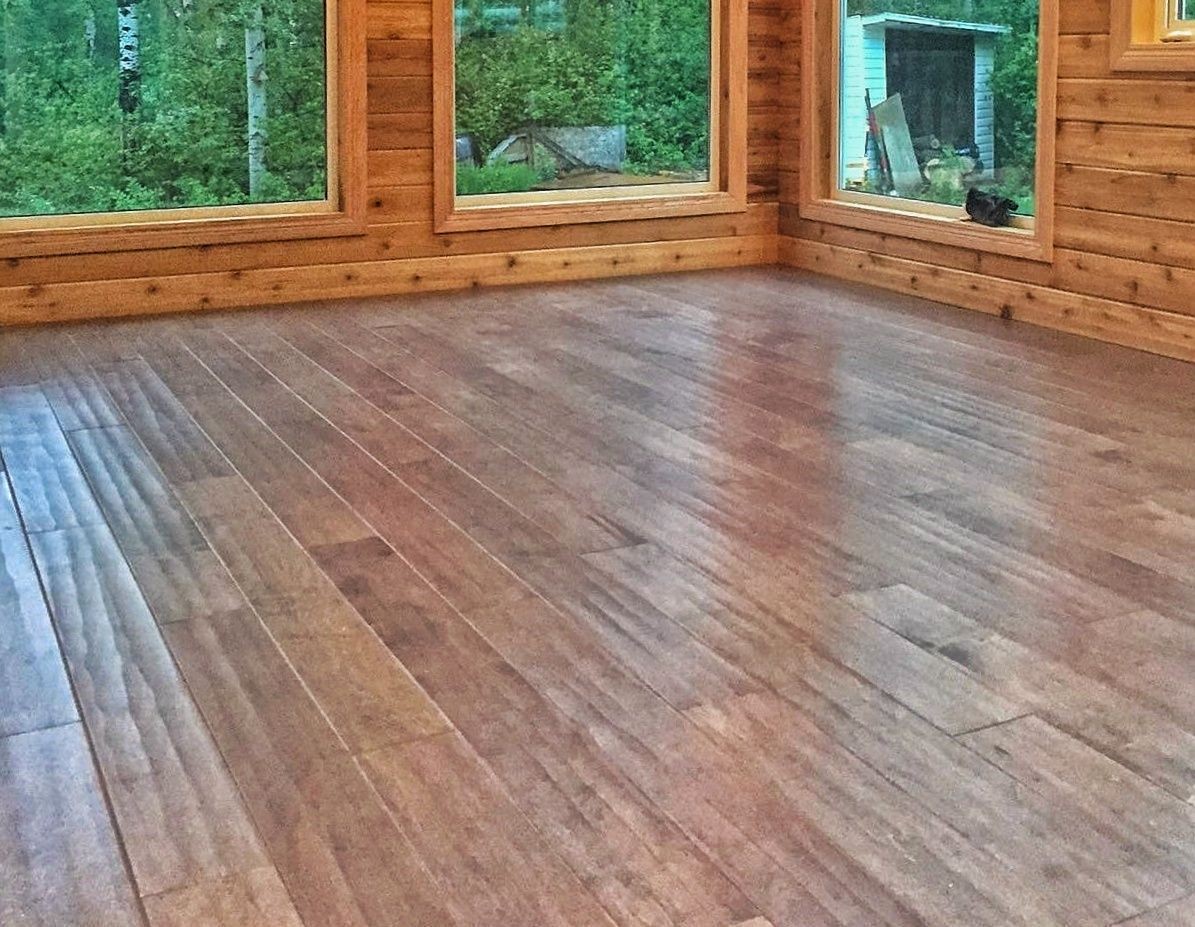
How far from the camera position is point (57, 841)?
182 centimetres

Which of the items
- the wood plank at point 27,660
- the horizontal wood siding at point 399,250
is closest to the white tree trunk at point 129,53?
the horizontal wood siding at point 399,250

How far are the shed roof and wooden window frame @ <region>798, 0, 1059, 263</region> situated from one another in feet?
0.77

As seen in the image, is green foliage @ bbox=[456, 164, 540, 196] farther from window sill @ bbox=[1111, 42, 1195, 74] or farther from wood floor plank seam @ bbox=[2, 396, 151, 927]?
wood floor plank seam @ bbox=[2, 396, 151, 927]

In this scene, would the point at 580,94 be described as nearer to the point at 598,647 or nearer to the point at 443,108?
the point at 443,108

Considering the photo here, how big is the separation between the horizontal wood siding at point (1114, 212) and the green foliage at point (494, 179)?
1927mm

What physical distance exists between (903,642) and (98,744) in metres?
1.25

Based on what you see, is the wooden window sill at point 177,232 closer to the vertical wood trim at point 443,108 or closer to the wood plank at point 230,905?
the vertical wood trim at point 443,108

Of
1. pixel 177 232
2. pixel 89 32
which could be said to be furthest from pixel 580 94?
pixel 89 32

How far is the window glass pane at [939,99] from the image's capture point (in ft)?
17.3

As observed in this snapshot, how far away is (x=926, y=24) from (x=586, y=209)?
1524 millimetres

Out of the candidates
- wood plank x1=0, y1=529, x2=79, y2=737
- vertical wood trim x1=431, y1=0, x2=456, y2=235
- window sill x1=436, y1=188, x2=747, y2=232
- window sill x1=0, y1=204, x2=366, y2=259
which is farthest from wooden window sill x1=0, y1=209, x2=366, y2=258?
wood plank x1=0, y1=529, x2=79, y2=737

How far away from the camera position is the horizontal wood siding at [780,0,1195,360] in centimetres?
458

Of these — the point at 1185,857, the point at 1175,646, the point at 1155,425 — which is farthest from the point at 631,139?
the point at 1185,857

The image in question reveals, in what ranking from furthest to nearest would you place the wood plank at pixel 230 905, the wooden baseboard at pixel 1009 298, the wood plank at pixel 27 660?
the wooden baseboard at pixel 1009 298 < the wood plank at pixel 27 660 < the wood plank at pixel 230 905
